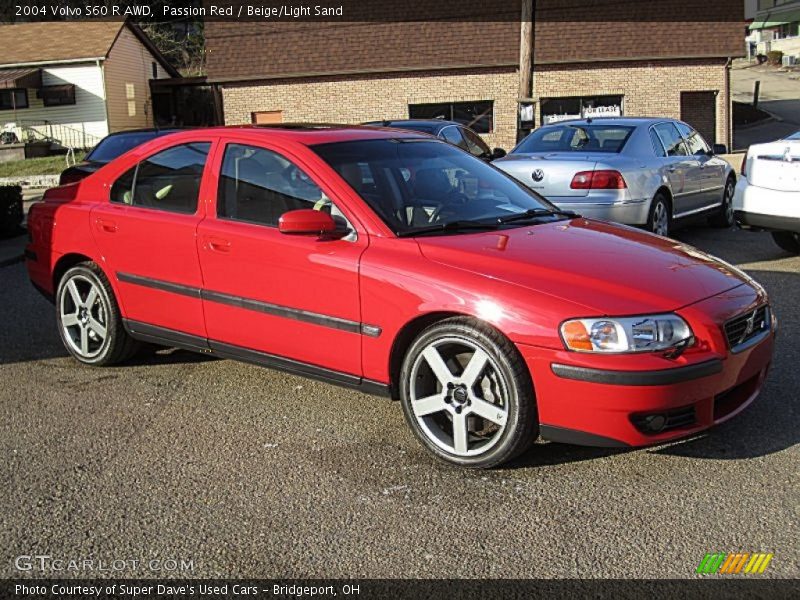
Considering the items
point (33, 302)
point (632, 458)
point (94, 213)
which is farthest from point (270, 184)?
point (33, 302)

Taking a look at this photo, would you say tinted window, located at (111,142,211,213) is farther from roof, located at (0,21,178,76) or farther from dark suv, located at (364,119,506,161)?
roof, located at (0,21,178,76)

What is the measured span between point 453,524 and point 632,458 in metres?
1.09

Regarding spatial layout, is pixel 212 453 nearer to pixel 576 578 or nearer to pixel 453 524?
pixel 453 524

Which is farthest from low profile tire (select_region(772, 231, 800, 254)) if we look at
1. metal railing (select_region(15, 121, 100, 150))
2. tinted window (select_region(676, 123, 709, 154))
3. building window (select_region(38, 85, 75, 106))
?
building window (select_region(38, 85, 75, 106))

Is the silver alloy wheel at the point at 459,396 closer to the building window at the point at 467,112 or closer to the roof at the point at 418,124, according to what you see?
the roof at the point at 418,124

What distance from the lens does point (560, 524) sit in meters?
3.59

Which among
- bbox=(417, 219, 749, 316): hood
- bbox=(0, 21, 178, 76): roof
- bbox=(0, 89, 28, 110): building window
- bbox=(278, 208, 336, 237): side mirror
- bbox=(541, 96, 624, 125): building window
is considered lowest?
bbox=(417, 219, 749, 316): hood

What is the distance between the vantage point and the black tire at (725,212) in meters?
11.8

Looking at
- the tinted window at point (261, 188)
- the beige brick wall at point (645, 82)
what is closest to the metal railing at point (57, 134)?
the beige brick wall at point (645, 82)

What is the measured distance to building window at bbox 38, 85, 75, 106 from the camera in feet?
118

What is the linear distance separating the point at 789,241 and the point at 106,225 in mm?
6970

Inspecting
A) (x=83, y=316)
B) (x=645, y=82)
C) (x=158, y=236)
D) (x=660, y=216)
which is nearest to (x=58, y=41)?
(x=645, y=82)

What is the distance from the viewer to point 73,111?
119 feet

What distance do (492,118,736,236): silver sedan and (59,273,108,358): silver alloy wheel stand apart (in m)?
4.89
